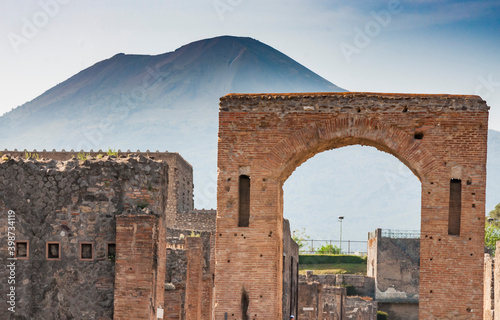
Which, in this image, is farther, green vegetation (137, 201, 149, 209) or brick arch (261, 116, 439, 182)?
brick arch (261, 116, 439, 182)

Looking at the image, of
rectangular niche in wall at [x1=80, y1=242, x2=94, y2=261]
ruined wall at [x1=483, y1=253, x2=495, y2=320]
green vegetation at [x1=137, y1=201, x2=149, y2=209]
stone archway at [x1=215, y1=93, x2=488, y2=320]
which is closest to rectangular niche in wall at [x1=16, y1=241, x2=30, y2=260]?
rectangular niche in wall at [x1=80, y1=242, x2=94, y2=261]

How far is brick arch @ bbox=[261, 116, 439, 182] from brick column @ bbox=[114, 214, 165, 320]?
5.99m

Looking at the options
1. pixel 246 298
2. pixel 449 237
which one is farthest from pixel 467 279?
pixel 246 298

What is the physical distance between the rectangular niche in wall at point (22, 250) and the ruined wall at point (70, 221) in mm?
45

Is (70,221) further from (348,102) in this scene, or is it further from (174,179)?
(174,179)

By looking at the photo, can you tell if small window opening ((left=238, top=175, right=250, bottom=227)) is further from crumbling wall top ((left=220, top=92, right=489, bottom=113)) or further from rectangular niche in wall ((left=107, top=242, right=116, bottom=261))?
rectangular niche in wall ((left=107, top=242, right=116, bottom=261))

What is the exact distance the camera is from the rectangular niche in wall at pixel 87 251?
14977 mm

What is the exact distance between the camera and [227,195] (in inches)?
800

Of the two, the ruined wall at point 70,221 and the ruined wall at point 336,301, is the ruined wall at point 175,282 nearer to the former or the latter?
the ruined wall at point 70,221

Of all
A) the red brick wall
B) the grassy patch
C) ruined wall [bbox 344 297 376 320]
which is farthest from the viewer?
the grassy patch

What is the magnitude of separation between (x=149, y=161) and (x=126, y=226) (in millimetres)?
1227

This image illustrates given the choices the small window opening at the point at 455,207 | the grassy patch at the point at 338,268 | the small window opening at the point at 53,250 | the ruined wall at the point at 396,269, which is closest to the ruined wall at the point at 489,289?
the small window opening at the point at 455,207

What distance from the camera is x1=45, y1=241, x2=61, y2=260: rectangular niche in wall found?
15.0 m

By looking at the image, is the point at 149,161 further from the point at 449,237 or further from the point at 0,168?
the point at 449,237
